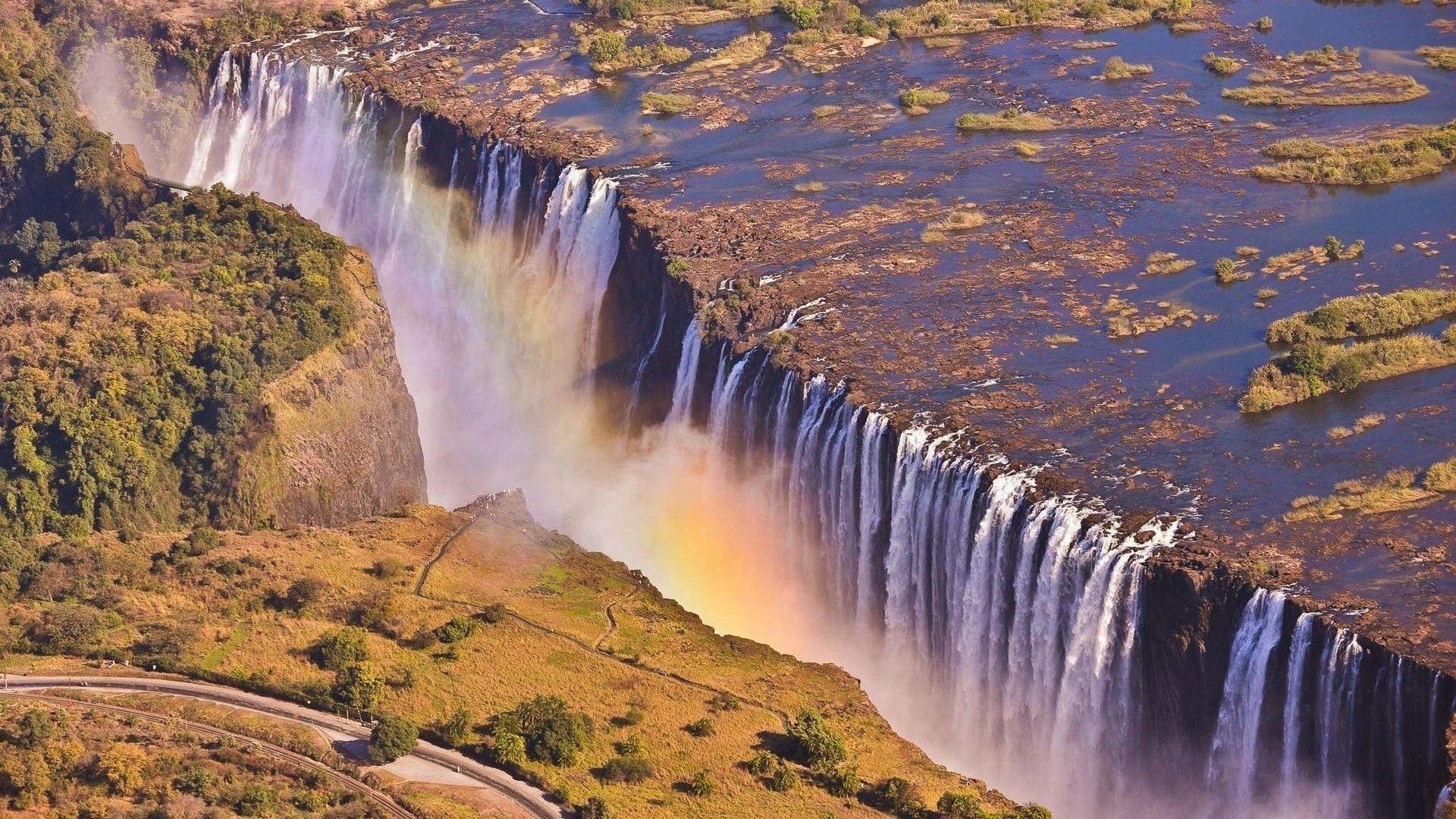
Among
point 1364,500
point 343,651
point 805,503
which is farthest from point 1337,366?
point 343,651

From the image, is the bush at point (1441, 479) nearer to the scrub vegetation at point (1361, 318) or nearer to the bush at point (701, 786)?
the scrub vegetation at point (1361, 318)

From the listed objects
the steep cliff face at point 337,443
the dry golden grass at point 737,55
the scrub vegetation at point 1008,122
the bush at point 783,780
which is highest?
the dry golden grass at point 737,55

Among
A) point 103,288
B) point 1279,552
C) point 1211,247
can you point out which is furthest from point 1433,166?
point 103,288

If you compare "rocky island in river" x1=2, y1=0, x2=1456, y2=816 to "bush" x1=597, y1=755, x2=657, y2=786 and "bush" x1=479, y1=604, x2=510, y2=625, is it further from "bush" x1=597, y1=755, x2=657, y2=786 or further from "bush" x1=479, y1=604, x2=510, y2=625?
"bush" x1=479, y1=604, x2=510, y2=625

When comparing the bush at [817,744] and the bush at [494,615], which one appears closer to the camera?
the bush at [817,744]

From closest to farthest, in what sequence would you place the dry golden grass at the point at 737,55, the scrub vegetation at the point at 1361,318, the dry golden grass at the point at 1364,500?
the dry golden grass at the point at 1364,500
the scrub vegetation at the point at 1361,318
the dry golden grass at the point at 737,55

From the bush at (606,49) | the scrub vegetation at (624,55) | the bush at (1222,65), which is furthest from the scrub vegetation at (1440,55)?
the bush at (606,49)

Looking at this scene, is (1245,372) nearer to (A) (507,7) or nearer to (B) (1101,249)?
(B) (1101,249)
